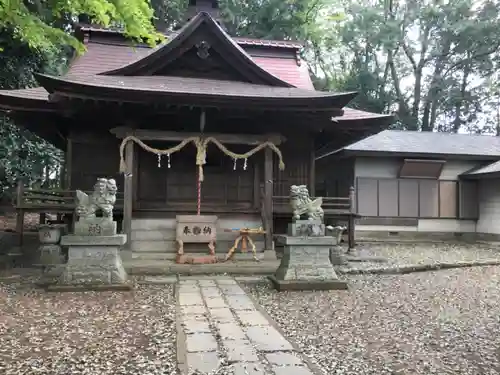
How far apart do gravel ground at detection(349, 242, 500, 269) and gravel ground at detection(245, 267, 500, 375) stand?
2.05 metres

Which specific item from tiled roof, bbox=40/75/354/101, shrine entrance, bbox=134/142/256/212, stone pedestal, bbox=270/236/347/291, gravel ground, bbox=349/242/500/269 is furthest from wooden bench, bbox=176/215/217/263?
gravel ground, bbox=349/242/500/269

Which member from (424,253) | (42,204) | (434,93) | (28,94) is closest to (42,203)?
(42,204)

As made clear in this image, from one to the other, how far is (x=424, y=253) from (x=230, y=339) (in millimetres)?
9661

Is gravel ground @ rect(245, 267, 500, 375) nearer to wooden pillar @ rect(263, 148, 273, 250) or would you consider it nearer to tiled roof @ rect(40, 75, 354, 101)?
wooden pillar @ rect(263, 148, 273, 250)

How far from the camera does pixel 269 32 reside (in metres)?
25.8

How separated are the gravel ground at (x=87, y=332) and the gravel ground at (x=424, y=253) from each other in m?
5.27

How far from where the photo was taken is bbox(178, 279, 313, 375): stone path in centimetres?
370

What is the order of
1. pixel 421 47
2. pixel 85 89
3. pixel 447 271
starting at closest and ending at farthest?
pixel 85 89, pixel 447 271, pixel 421 47

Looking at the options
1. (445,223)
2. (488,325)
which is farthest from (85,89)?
(445,223)

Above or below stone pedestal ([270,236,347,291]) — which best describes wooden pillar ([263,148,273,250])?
above

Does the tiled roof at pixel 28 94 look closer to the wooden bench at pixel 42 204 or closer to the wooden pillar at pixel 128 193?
the wooden bench at pixel 42 204

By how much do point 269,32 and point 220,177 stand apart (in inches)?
663

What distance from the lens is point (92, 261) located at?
7.06 metres

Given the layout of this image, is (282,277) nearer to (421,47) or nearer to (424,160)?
(424,160)
